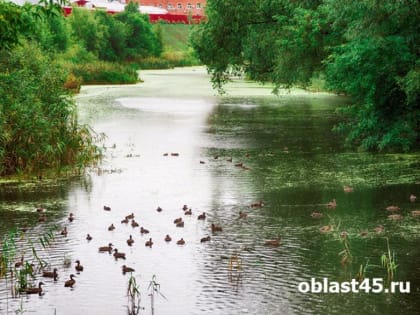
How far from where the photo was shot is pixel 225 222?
1209 cm

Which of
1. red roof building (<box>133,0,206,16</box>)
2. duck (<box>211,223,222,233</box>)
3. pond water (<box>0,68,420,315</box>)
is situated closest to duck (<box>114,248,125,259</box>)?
pond water (<box>0,68,420,315</box>)

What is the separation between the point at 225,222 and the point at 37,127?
5.84m

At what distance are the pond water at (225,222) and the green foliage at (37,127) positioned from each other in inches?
32.0

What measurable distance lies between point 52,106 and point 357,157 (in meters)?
6.94

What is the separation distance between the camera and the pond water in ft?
28.1

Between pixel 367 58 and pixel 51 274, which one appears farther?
pixel 367 58

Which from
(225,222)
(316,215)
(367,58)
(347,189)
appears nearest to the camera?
(225,222)

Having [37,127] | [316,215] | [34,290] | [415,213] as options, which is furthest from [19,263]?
[37,127]

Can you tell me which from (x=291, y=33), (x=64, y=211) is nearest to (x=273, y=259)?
(x=64, y=211)

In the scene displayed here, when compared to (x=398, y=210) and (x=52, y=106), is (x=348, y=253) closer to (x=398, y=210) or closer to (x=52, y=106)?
(x=398, y=210)

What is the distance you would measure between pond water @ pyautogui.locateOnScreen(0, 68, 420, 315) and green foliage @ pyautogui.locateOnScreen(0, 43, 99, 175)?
0.81m

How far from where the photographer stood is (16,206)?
13.4 m

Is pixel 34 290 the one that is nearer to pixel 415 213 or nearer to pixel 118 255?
pixel 118 255

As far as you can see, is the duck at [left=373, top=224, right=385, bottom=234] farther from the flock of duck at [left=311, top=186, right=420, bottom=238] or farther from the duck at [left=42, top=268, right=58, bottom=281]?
the duck at [left=42, top=268, right=58, bottom=281]
